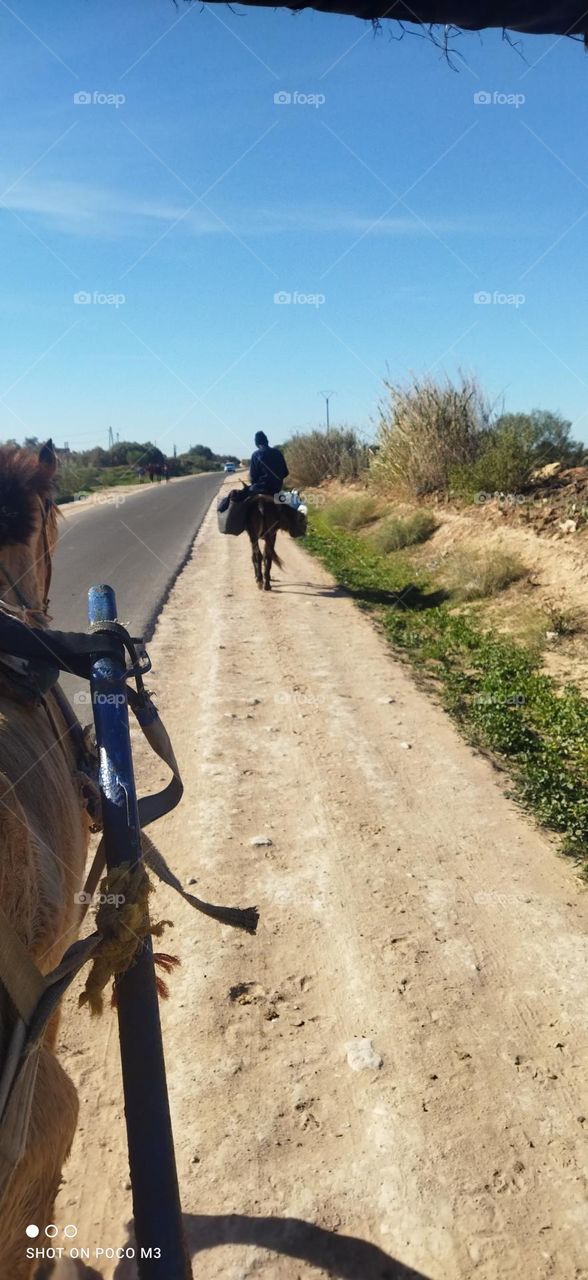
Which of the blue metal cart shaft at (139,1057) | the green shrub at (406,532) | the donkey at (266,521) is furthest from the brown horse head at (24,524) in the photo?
the green shrub at (406,532)

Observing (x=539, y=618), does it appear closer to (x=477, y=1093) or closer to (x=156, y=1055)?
(x=477, y=1093)

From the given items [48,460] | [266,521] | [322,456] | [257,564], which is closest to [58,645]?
[48,460]

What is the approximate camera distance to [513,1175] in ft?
8.64

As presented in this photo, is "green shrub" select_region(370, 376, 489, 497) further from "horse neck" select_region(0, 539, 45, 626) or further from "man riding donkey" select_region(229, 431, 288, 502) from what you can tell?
"horse neck" select_region(0, 539, 45, 626)

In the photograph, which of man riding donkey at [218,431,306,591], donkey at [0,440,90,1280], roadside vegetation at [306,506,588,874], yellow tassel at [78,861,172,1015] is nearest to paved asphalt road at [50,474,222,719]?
donkey at [0,440,90,1280]

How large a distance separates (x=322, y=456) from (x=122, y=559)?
22043 millimetres

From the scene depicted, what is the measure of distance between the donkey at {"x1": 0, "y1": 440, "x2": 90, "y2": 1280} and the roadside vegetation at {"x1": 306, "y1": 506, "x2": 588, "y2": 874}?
10.2ft

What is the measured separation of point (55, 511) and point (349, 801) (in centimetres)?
290

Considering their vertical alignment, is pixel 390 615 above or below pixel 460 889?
below

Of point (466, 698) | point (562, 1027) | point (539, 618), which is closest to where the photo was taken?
point (562, 1027)

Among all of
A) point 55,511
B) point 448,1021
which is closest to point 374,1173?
point 448,1021

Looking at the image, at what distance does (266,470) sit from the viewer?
46.4ft

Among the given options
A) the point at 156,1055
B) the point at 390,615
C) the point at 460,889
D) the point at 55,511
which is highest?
the point at 55,511

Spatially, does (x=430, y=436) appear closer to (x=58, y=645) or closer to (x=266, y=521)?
(x=266, y=521)
